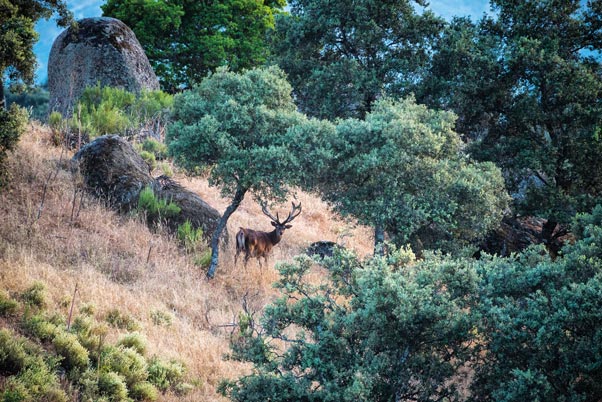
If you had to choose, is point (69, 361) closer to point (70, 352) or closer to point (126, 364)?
point (70, 352)

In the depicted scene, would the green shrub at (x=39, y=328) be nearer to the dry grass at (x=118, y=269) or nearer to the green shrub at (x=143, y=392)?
the dry grass at (x=118, y=269)

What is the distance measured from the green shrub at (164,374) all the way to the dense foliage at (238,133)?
15.3 feet

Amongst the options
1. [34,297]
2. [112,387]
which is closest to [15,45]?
[34,297]

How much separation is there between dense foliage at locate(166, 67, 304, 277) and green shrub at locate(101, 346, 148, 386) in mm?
4949

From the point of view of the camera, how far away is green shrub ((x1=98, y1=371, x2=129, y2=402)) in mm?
8711

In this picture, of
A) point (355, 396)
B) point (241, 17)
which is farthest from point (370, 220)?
point (241, 17)

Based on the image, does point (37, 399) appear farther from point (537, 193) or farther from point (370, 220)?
point (537, 193)

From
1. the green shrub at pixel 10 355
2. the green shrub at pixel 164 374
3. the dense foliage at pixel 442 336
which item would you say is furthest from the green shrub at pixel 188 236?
the dense foliage at pixel 442 336

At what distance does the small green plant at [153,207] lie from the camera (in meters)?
15.7

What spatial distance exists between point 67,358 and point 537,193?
16618mm

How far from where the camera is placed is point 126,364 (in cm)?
934

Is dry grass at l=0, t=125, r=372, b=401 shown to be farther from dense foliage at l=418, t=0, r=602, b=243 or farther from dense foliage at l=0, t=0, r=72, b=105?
dense foliage at l=418, t=0, r=602, b=243

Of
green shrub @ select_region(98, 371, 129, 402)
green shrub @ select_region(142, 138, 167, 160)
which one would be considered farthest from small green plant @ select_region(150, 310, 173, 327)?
green shrub @ select_region(142, 138, 167, 160)

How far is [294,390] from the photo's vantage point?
7367 mm
